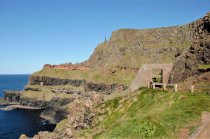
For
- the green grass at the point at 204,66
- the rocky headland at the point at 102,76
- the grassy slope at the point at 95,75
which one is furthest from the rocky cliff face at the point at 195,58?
the grassy slope at the point at 95,75

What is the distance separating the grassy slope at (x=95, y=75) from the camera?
128625 millimetres

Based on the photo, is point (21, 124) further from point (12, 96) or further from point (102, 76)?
point (12, 96)

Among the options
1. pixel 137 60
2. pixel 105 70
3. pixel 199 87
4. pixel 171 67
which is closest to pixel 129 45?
pixel 137 60

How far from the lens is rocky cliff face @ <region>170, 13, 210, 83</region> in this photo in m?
40.8

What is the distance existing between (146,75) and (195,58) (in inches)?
268

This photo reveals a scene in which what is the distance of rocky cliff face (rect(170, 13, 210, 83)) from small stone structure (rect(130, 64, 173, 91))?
51.9 inches

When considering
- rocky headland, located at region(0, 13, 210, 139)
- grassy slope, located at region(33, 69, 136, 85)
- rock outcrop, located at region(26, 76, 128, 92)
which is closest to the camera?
rocky headland, located at region(0, 13, 210, 139)

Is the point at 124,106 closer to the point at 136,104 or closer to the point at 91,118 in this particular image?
the point at 136,104

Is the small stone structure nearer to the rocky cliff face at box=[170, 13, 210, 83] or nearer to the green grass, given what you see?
the rocky cliff face at box=[170, 13, 210, 83]

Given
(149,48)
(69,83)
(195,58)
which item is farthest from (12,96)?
(195,58)

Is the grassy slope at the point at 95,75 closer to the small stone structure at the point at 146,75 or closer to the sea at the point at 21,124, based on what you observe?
the sea at the point at 21,124

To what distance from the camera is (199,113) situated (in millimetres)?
26609

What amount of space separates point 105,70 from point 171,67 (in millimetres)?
95165

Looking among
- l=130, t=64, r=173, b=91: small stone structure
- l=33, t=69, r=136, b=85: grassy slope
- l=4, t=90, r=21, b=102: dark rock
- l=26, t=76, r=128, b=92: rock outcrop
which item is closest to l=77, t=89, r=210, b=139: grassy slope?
l=130, t=64, r=173, b=91: small stone structure
